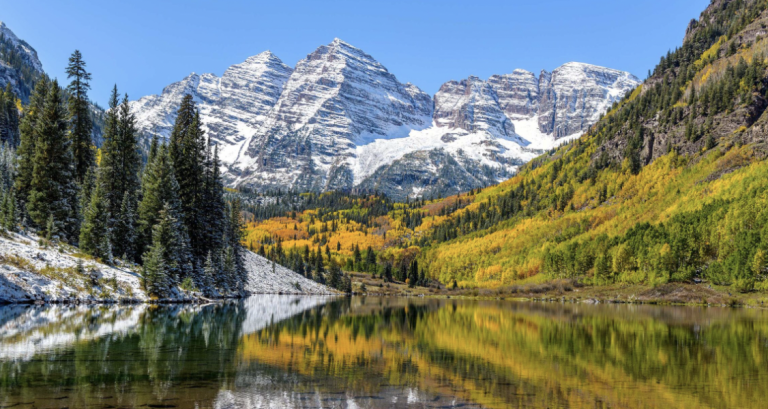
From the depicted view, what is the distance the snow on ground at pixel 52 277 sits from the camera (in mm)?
53906

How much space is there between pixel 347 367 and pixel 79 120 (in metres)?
72.7

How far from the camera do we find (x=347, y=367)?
90.5ft

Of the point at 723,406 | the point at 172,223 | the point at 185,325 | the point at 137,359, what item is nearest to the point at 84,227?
the point at 172,223

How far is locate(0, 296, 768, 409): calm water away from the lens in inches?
787

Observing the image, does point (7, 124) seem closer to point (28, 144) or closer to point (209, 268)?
point (28, 144)

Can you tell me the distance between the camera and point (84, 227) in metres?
66.0

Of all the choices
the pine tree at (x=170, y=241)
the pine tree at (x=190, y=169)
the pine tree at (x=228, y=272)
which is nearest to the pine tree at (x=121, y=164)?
the pine tree at (x=170, y=241)

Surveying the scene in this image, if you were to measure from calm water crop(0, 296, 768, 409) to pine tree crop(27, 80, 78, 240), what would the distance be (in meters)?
28.5

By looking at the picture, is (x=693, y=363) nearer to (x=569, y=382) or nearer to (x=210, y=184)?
(x=569, y=382)

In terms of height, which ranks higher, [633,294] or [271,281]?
[271,281]

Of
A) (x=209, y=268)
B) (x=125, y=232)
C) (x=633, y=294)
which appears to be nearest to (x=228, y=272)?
(x=209, y=268)

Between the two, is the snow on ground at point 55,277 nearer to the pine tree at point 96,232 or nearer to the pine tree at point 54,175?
the pine tree at point 96,232

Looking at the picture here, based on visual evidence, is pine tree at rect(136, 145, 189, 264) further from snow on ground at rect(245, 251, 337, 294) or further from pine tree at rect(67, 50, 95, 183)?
snow on ground at rect(245, 251, 337, 294)

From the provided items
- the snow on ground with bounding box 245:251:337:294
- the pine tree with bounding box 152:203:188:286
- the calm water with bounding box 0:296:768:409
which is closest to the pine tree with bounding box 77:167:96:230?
the pine tree with bounding box 152:203:188:286
